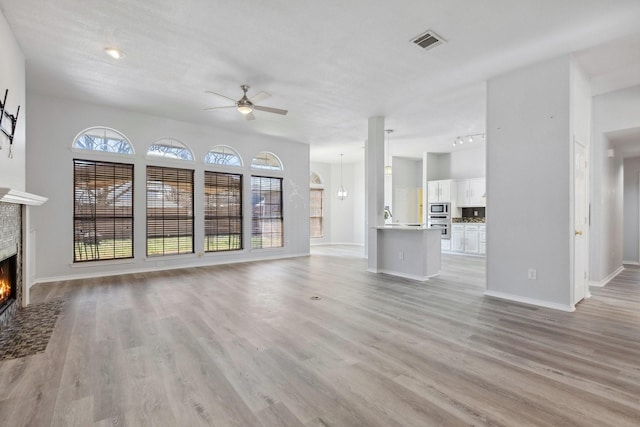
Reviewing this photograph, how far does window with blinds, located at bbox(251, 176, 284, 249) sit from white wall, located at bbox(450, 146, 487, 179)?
18.7 feet

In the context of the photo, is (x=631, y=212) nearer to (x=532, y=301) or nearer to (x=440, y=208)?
(x=440, y=208)

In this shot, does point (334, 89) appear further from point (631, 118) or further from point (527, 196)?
point (631, 118)

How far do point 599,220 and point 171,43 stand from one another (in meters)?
7.04

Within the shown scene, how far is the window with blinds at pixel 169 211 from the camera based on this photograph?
6.49 m

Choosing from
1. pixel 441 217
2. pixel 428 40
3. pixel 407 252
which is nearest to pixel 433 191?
pixel 441 217

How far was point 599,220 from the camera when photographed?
5.17 metres

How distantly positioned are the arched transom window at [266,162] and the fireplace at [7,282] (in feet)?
16.7

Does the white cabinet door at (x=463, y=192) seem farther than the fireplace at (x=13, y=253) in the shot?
Yes

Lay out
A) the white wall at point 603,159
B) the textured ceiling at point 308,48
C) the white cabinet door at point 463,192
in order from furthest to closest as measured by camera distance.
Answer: the white cabinet door at point 463,192 → the white wall at point 603,159 → the textured ceiling at point 308,48

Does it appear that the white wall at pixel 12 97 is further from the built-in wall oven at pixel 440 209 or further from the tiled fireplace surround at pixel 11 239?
the built-in wall oven at pixel 440 209

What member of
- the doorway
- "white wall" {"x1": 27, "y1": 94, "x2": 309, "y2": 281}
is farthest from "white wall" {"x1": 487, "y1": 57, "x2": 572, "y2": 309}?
"white wall" {"x1": 27, "y1": 94, "x2": 309, "y2": 281}

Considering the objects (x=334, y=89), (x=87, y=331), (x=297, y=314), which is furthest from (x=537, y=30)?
(x=87, y=331)

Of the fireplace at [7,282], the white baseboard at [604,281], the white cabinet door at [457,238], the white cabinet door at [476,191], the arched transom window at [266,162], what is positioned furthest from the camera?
the white cabinet door at [457,238]

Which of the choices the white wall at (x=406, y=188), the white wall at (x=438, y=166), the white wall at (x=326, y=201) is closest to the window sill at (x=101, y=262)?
the white wall at (x=326, y=201)
